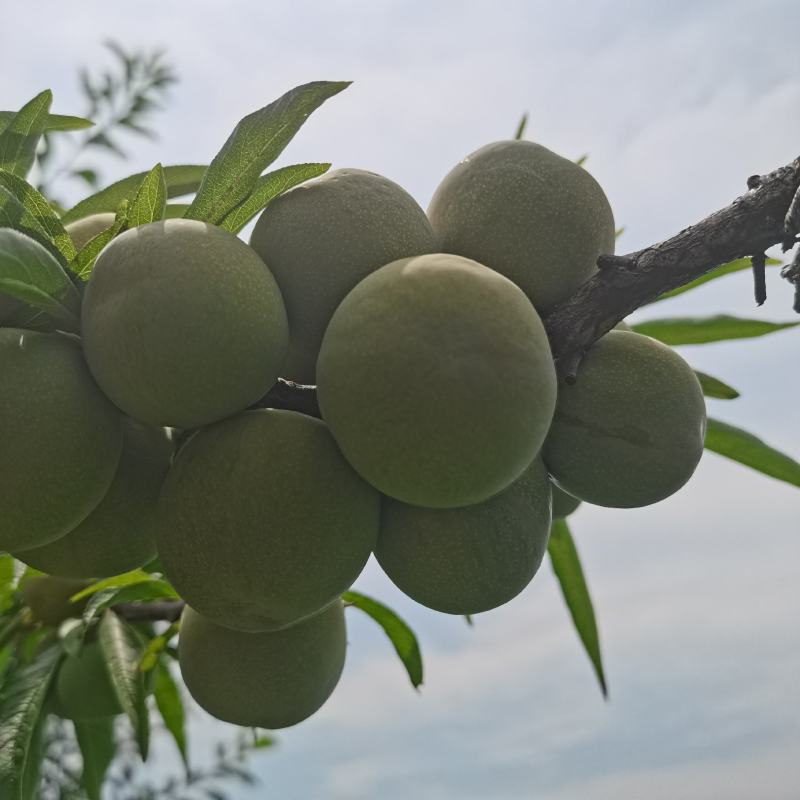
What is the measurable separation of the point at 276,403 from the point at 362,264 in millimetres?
206

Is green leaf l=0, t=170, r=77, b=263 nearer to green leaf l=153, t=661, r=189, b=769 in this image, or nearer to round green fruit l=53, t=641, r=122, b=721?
round green fruit l=53, t=641, r=122, b=721

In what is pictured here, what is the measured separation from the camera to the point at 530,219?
116 cm

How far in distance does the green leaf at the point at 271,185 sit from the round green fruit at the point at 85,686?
0.95m

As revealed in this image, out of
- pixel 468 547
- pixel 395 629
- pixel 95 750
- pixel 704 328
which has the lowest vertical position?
pixel 95 750

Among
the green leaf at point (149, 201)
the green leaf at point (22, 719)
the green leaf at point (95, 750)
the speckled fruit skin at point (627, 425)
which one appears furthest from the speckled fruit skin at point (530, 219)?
the green leaf at point (95, 750)

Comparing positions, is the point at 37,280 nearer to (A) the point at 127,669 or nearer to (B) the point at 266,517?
(B) the point at 266,517

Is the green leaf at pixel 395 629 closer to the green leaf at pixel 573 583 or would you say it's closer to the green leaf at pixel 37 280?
the green leaf at pixel 573 583

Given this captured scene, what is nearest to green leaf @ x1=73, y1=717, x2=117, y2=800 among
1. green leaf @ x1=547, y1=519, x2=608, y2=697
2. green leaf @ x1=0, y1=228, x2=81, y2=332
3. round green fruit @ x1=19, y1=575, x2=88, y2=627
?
round green fruit @ x1=19, y1=575, x2=88, y2=627

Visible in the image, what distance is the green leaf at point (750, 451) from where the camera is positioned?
155 centimetres

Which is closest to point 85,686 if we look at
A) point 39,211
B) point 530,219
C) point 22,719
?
point 22,719

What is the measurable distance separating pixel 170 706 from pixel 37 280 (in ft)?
3.96

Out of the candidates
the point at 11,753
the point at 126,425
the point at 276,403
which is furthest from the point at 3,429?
the point at 11,753

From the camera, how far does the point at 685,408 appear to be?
1.18 metres

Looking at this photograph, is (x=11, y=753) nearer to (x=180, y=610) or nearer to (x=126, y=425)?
(x=180, y=610)
